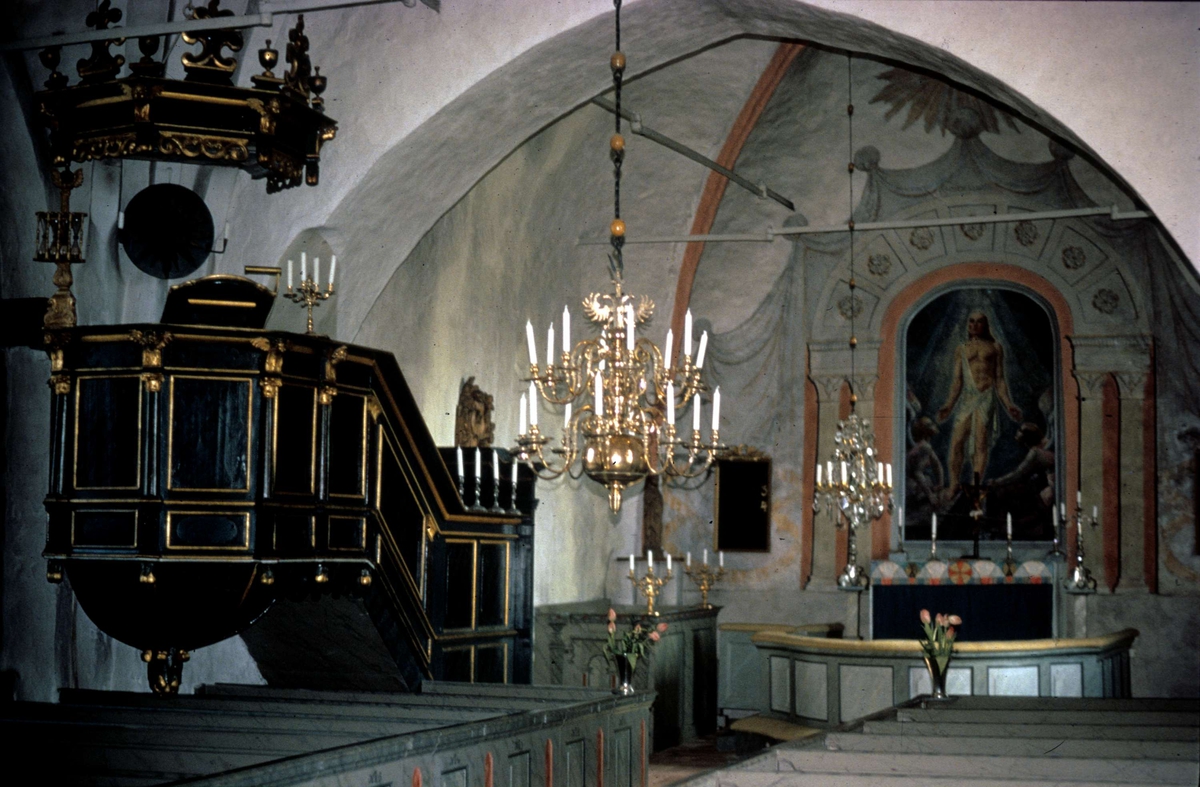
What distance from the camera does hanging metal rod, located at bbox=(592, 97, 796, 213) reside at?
11.4 meters

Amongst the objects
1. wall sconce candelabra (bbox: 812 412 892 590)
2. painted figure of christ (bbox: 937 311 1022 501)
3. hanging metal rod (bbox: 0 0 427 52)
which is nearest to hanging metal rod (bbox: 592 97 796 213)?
painted figure of christ (bbox: 937 311 1022 501)

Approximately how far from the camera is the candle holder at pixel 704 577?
43.4 feet

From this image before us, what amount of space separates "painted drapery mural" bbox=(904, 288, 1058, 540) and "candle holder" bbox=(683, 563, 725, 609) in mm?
2066

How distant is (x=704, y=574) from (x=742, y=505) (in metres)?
1.21

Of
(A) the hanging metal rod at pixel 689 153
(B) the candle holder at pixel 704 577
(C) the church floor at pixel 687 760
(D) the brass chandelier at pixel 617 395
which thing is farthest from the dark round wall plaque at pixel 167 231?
(B) the candle holder at pixel 704 577

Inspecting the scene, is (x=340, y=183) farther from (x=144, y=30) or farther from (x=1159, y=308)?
(x=1159, y=308)

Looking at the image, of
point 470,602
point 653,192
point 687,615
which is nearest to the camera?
point 470,602

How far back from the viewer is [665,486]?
1462 cm

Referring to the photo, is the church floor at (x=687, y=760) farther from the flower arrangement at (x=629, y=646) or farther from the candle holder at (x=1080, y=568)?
the candle holder at (x=1080, y=568)

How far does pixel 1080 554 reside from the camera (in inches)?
517

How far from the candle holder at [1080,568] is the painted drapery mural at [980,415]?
1.34 ft

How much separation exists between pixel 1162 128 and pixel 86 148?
5.55 meters

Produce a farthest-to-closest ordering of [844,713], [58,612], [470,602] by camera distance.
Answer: [844,713], [470,602], [58,612]

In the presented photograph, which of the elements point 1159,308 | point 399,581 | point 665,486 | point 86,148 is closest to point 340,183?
point 86,148
